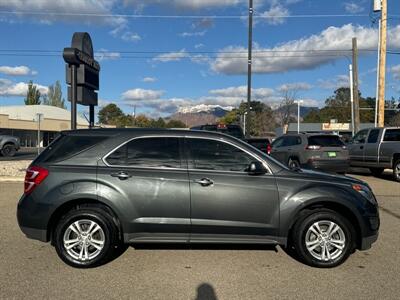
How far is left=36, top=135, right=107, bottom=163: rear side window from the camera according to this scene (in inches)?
222

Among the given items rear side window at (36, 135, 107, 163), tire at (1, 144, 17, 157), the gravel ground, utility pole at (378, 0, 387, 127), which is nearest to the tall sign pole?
the gravel ground

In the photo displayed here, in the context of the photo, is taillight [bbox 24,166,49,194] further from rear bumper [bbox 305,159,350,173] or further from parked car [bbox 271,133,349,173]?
rear bumper [bbox 305,159,350,173]

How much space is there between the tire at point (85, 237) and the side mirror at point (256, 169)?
5.99ft

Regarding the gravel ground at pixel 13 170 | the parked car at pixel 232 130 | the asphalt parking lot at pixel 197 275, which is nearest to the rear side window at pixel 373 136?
the parked car at pixel 232 130

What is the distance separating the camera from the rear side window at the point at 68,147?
565cm

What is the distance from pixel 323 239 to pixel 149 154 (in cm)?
245

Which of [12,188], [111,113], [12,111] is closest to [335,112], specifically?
[111,113]

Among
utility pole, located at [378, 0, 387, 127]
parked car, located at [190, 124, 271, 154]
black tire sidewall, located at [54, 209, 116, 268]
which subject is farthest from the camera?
utility pole, located at [378, 0, 387, 127]

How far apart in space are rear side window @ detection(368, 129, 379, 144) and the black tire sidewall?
12.5m

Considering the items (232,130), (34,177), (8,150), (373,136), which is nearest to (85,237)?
(34,177)

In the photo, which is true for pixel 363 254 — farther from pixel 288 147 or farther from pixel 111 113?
pixel 111 113

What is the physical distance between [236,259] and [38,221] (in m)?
2.56

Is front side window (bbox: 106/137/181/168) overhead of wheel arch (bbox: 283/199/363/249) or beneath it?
overhead

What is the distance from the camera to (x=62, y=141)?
5.77 metres
